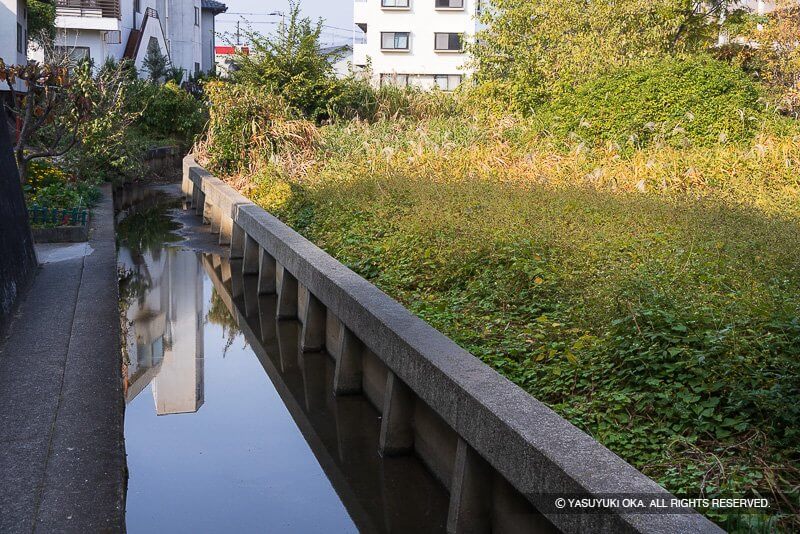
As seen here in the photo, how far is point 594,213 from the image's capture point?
9992mm

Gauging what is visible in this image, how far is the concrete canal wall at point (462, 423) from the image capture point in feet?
13.9

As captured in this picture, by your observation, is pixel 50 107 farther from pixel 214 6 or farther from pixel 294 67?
pixel 214 6

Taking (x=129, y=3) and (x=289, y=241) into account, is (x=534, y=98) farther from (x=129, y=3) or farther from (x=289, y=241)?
(x=129, y=3)

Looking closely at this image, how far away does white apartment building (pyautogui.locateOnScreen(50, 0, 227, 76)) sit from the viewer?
4031cm

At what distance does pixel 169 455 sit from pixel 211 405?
142cm

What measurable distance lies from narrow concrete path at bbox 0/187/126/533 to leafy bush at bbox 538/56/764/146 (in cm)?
920

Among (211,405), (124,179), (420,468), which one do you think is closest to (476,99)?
(124,179)

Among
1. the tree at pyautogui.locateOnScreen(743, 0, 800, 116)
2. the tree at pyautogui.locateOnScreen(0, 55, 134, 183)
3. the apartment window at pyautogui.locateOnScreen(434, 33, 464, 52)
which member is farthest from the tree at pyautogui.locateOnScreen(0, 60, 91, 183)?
the apartment window at pyautogui.locateOnScreen(434, 33, 464, 52)

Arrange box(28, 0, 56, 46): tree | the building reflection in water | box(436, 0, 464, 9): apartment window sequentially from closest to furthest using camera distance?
the building reflection in water, box(28, 0, 56, 46): tree, box(436, 0, 464, 9): apartment window

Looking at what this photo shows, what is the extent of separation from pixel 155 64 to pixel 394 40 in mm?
15415

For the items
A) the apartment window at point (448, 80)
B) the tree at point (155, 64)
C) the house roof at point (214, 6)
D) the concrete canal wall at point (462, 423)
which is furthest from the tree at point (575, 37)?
the house roof at point (214, 6)

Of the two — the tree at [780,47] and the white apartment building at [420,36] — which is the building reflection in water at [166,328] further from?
the white apartment building at [420,36]

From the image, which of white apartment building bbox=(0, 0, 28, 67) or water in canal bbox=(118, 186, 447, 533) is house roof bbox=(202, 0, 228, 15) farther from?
water in canal bbox=(118, 186, 447, 533)

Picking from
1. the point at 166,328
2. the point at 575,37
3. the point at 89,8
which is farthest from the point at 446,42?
the point at 166,328
